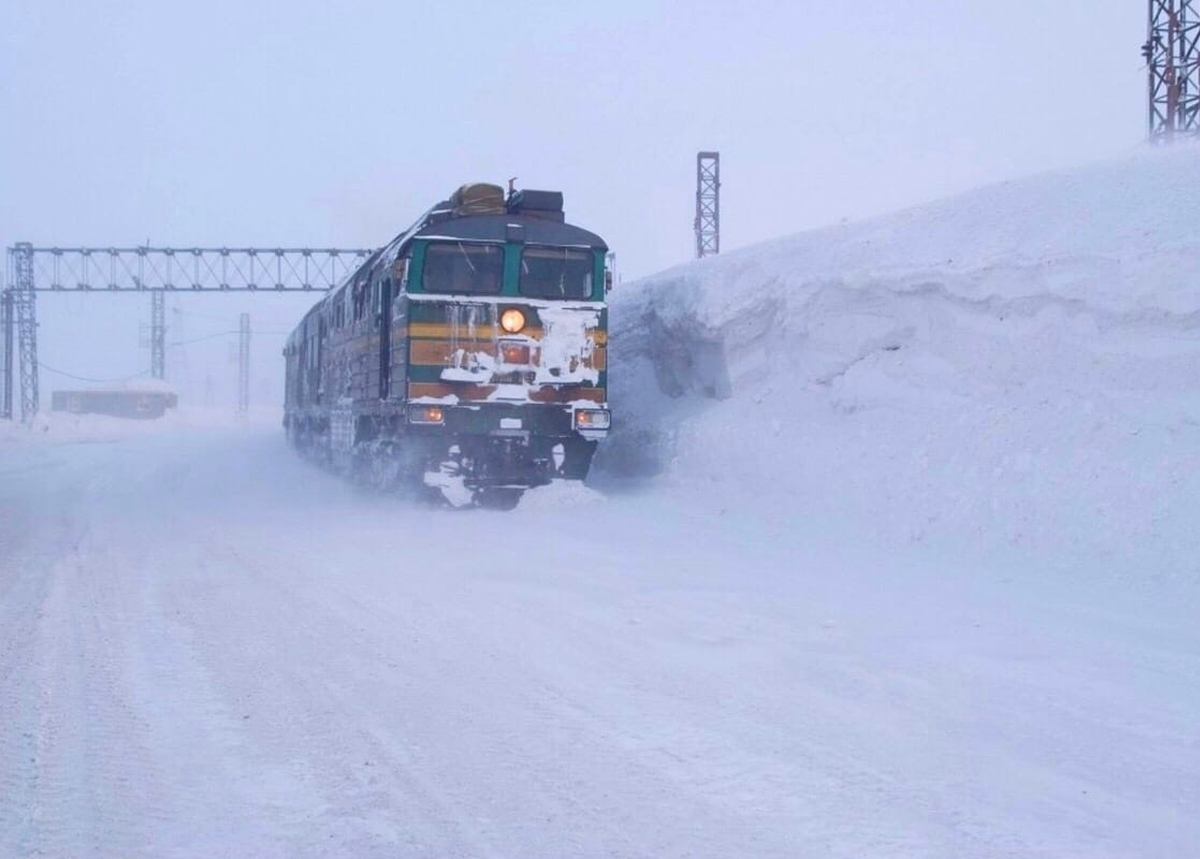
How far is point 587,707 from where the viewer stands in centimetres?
641

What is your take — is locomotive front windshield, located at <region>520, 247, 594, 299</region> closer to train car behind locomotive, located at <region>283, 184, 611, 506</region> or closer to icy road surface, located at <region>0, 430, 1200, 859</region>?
train car behind locomotive, located at <region>283, 184, 611, 506</region>

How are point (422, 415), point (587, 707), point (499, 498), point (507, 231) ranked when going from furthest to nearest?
point (499, 498) → point (507, 231) → point (422, 415) → point (587, 707)

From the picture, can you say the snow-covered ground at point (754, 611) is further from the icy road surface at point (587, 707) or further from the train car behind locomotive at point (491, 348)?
the train car behind locomotive at point (491, 348)

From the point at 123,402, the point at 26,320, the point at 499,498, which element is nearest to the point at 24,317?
the point at 26,320

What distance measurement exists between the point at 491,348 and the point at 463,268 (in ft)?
3.76

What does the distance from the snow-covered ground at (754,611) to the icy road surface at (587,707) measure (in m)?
0.03

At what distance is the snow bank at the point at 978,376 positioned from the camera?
11008mm

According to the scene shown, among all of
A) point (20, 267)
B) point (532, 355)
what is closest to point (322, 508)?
point (532, 355)

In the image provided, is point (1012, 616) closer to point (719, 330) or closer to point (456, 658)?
point (456, 658)

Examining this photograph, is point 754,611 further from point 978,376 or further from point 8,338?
point 8,338

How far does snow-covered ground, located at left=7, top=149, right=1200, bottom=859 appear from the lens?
4.92m

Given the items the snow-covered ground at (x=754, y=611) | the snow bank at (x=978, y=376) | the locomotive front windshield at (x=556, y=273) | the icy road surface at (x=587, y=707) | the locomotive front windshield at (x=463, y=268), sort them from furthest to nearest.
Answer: the locomotive front windshield at (x=556, y=273)
the locomotive front windshield at (x=463, y=268)
the snow bank at (x=978, y=376)
the snow-covered ground at (x=754, y=611)
the icy road surface at (x=587, y=707)

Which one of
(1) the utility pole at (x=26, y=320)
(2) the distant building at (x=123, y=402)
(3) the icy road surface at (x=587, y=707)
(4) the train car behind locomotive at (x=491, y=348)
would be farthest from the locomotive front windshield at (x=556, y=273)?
(2) the distant building at (x=123, y=402)

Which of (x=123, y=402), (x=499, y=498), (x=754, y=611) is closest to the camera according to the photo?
(x=754, y=611)
